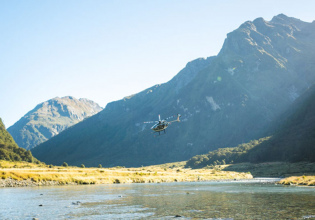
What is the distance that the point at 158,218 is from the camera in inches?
1310

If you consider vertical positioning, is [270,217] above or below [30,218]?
below

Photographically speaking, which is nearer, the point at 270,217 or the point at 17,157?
the point at 270,217

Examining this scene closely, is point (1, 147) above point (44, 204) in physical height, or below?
above

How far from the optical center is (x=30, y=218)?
3403 cm

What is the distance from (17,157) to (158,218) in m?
166

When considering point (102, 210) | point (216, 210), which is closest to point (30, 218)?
point (102, 210)

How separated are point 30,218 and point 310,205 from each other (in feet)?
120

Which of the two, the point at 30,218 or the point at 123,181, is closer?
the point at 30,218

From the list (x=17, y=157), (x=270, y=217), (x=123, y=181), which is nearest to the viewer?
(x=270, y=217)

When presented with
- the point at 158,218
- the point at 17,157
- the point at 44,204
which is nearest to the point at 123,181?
the point at 44,204

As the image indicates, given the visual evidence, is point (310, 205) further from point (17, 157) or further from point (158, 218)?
point (17, 157)

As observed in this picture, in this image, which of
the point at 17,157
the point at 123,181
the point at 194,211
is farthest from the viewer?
the point at 17,157

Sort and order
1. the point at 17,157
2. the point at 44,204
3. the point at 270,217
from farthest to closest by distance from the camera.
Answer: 1. the point at 17,157
2. the point at 44,204
3. the point at 270,217

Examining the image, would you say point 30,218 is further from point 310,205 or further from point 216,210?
point 310,205
